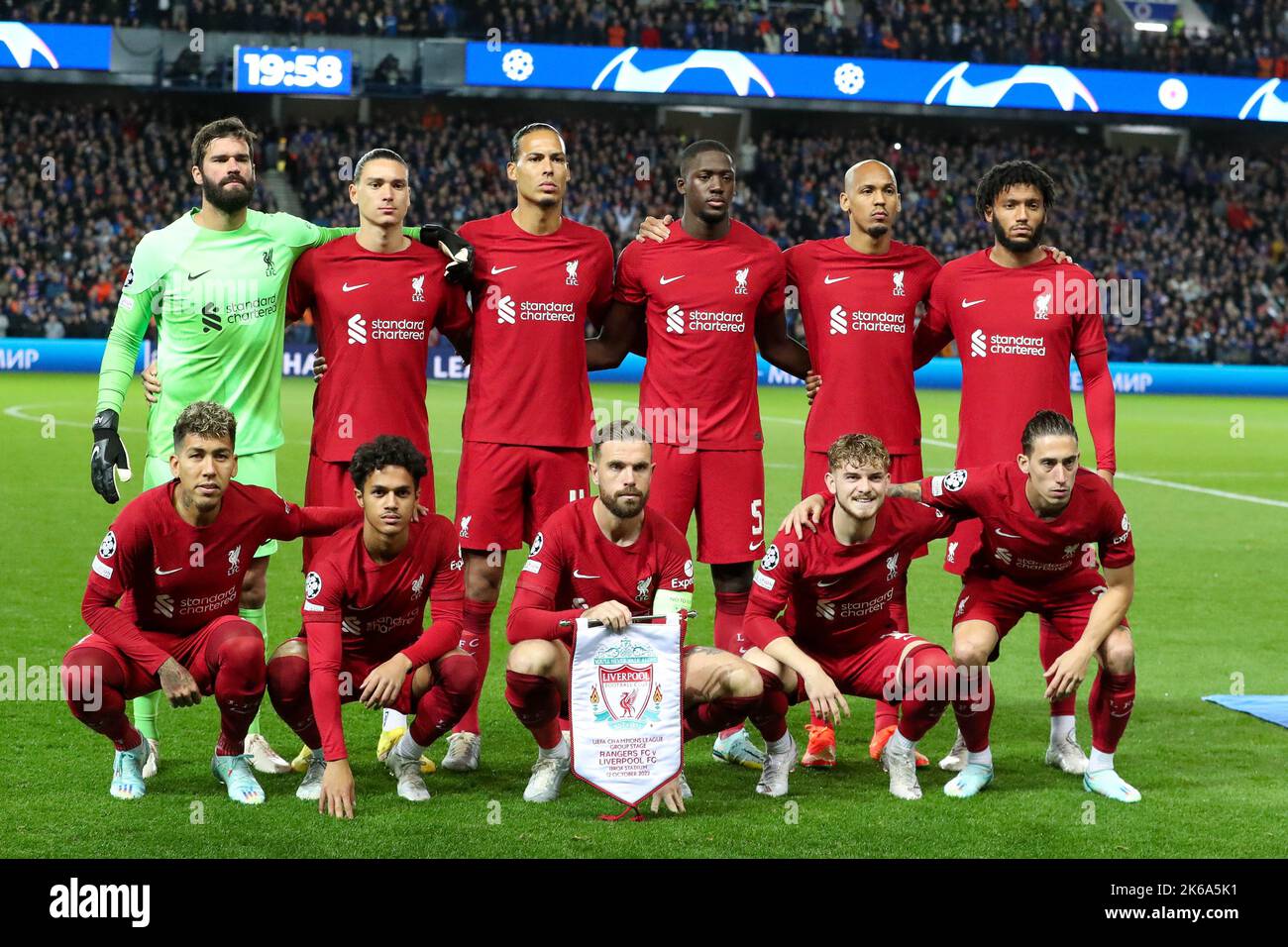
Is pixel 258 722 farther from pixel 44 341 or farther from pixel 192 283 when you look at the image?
pixel 44 341

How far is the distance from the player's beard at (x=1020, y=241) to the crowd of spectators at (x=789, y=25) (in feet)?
89.5

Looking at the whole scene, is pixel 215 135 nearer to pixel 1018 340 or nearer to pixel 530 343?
pixel 530 343

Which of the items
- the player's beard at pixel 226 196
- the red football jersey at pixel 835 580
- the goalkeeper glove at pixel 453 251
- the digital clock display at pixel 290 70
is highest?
the digital clock display at pixel 290 70

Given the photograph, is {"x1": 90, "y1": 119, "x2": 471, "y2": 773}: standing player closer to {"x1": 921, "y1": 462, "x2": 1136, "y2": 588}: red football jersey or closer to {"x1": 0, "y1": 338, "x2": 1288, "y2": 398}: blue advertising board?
{"x1": 921, "y1": 462, "x2": 1136, "y2": 588}: red football jersey

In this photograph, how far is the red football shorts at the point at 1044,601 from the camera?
5887mm

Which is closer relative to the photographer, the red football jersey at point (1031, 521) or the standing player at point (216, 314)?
the red football jersey at point (1031, 521)

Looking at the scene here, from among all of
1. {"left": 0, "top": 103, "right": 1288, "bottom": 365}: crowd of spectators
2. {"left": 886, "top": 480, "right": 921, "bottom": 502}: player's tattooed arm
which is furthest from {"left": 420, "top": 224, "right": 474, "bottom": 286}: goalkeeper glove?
{"left": 0, "top": 103, "right": 1288, "bottom": 365}: crowd of spectators

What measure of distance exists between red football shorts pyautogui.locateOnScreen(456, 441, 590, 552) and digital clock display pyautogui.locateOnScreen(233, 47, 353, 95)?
26094 mm

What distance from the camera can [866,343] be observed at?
6.43 m

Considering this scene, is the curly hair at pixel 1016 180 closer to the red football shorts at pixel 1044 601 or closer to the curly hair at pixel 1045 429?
the curly hair at pixel 1045 429

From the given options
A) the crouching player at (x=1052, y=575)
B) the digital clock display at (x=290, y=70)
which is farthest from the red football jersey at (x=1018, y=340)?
the digital clock display at (x=290, y=70)

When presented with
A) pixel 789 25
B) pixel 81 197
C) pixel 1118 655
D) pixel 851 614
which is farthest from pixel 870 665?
pixel 789 25

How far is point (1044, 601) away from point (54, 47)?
2944 centimetres
